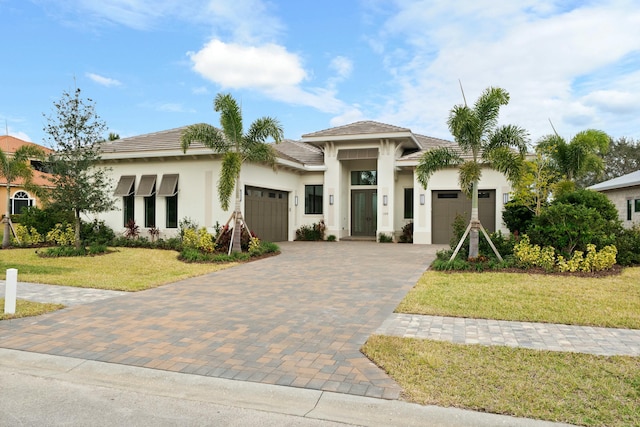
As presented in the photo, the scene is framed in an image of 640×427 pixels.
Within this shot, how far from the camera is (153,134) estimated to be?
69.1ft

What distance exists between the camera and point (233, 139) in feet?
48.1

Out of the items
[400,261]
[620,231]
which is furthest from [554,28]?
[400,261]

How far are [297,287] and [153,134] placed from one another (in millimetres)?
14915

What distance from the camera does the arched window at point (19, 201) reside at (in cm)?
2817

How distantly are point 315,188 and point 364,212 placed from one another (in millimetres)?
3002

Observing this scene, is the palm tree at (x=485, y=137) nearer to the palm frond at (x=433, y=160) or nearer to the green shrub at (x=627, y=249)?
the palm frond at (x=433, y=160)

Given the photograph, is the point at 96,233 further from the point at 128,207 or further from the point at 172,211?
the point at 172,211

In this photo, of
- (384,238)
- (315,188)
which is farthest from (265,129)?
(384,238)

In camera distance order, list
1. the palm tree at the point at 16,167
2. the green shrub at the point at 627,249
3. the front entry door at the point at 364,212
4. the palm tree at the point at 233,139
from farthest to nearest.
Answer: the front entry door at the point at 364,212, the palm tree at the point at 16,167, the palm tree at the point at 233,139, the green shrub at the point at 627,249

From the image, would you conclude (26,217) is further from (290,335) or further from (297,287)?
(290,335)

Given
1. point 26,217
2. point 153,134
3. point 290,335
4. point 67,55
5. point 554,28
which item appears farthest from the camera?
point 153,134

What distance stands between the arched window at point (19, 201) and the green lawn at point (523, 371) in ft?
97.6

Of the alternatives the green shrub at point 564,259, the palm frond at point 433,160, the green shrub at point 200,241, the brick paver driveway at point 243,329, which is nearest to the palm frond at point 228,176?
the green shrub at point 200,241

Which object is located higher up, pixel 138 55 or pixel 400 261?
pixel 138 55
